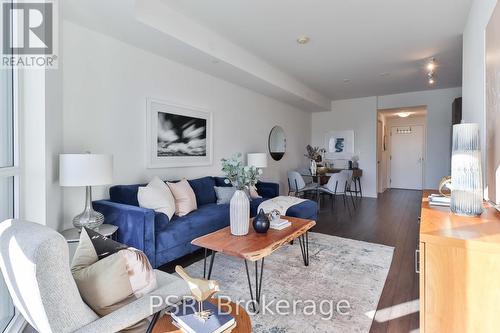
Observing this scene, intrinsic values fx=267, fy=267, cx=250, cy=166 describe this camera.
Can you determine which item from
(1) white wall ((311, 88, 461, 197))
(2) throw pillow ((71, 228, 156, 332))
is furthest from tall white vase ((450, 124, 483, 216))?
(1) white wall ((311, 88, 461, 197))

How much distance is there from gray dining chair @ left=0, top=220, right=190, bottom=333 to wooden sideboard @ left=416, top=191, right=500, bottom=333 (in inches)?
47.4

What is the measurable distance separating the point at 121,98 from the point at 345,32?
2.83 m

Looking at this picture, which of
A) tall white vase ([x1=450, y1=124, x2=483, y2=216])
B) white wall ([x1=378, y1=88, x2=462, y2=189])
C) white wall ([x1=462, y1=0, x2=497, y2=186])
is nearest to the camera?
tall white vase ([x1=450, y1=124, x2=483, y2=216])

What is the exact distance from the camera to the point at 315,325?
6.06 ft

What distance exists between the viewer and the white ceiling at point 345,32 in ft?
9.09

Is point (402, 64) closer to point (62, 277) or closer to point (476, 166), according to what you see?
point (476, 166)

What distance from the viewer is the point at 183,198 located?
322 cm

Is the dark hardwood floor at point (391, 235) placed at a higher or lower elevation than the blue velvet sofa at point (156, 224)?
lower

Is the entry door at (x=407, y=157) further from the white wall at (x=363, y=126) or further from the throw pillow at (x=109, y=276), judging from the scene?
the throw pillow at (x=109, y=276)

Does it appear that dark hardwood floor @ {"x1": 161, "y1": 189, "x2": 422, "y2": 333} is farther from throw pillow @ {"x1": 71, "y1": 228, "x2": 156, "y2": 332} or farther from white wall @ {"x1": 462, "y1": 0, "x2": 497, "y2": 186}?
throw pillow @ {"x1": 71, "y1": 228, "x2": 156, "y2": 332}

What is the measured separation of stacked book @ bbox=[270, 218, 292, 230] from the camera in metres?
2.58

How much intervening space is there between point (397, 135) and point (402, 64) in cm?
538

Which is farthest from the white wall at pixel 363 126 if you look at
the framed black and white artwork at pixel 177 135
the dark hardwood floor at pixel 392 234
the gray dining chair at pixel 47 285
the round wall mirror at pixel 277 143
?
the gray dining chair at pixel 47 285

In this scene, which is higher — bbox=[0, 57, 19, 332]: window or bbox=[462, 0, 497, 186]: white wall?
bbox=[462, 0, 497, 186]: white wall
